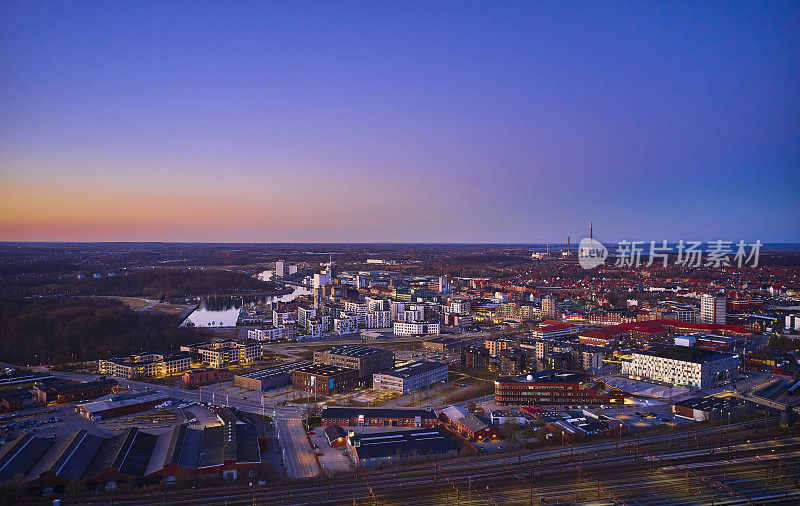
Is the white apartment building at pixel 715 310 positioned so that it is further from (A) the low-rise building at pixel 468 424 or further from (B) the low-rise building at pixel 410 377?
(A) the low-rise building at pixel 468 424

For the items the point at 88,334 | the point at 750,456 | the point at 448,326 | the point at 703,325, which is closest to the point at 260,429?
the point at 750,456

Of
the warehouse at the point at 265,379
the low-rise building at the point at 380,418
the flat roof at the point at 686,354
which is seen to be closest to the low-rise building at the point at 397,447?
the low-rise building at the point at 380,418

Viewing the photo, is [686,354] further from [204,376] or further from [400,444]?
[204,376]

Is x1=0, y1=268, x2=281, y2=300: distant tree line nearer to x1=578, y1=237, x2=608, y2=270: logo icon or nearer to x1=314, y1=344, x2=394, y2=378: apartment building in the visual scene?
x1=314, y1=344, x2=394, y2=378: apartment building

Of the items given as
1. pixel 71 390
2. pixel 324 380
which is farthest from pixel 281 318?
pixel 71 390

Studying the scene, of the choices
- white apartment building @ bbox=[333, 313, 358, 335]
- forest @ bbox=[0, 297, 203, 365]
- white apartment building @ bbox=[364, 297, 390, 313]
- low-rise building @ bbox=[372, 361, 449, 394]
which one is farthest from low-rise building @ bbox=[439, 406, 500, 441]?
white apartment building @ bbox=[364, 297, 390, 313]

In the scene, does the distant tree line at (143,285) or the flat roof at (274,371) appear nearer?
the flat roof at (274,371)
